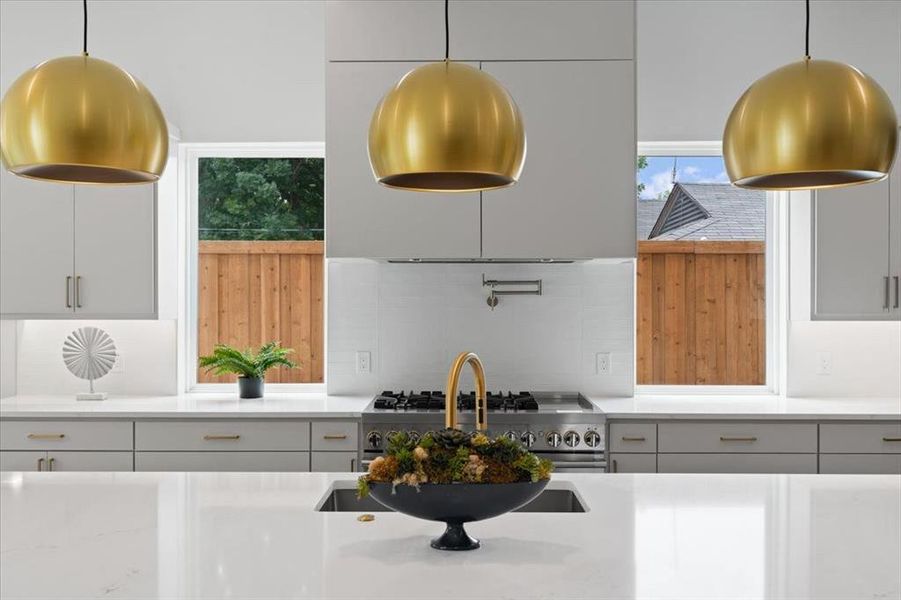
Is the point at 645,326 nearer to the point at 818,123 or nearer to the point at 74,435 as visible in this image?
the point at 74,435

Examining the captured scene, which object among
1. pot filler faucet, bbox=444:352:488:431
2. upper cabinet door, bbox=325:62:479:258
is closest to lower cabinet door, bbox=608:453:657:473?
upper cabinet door, bbox=325:62:479:258

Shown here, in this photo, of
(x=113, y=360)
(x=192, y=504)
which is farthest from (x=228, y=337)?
(x=192, y=504)

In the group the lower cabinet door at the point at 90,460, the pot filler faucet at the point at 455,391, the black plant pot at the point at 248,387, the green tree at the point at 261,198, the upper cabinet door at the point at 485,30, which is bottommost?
the lower cabinet door at the point at 90,460

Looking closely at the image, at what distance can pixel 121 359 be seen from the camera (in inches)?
174

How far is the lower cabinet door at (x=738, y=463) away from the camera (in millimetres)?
3650

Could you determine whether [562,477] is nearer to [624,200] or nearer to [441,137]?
[441,137]

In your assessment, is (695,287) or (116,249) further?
(695,287)

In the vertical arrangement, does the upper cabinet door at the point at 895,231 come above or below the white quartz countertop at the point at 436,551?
above

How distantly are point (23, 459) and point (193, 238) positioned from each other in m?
1.41

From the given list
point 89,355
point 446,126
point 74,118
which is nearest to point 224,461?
point 89,355

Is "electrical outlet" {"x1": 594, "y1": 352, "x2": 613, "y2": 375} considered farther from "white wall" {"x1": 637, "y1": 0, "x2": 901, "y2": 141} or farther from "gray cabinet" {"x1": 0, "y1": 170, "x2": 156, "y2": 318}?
"gray cabinet" {"x1": 0, "y1": 170, "x2": 156, "y2": 318}

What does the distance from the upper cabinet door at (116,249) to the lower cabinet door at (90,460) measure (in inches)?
27.9

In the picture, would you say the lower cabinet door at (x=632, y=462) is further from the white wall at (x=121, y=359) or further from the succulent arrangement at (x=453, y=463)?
the white wall at (x=121, y=359)

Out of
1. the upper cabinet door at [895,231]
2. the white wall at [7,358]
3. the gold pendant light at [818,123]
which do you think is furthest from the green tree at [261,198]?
the gold pendant light at [818,123]
